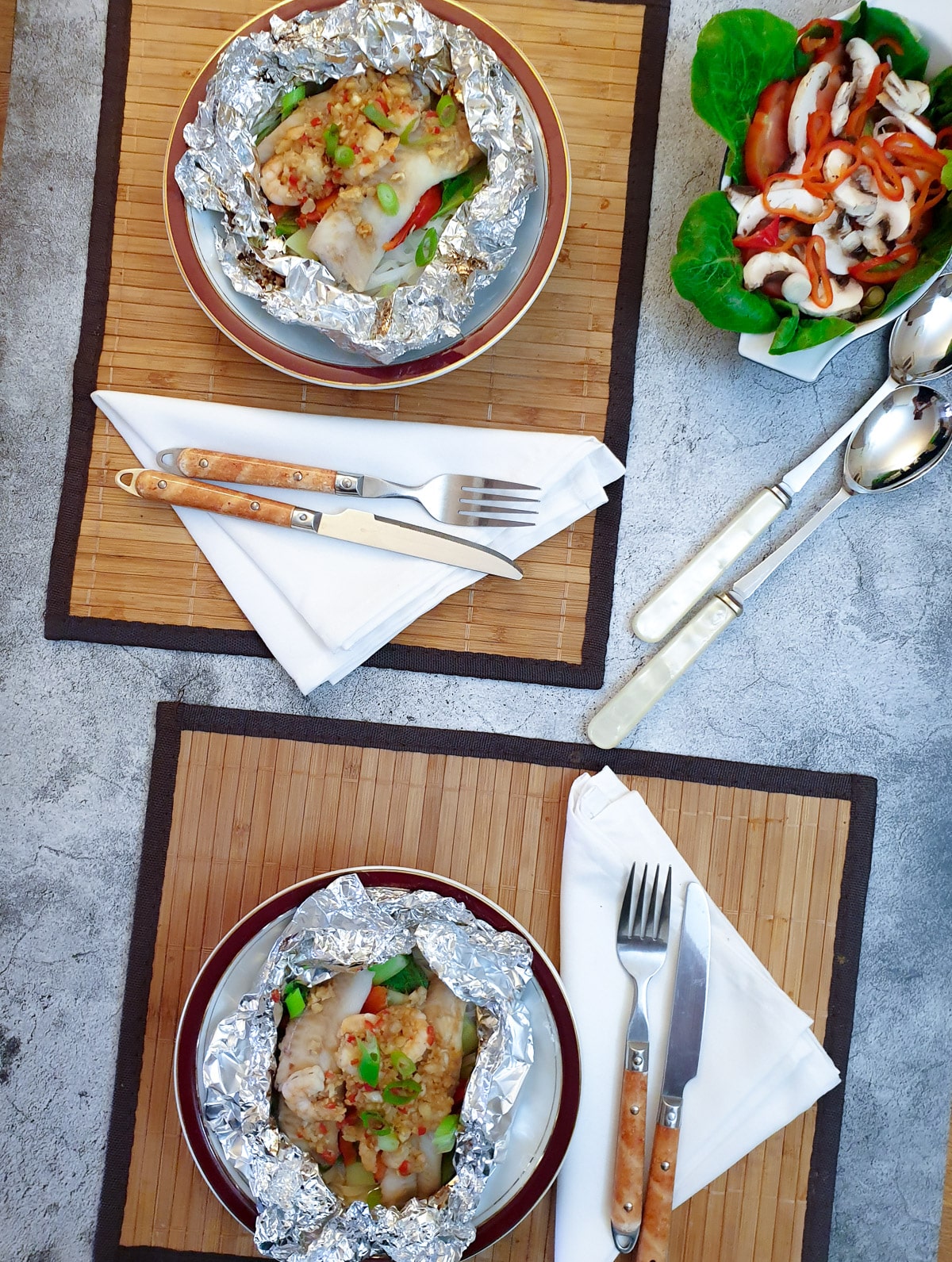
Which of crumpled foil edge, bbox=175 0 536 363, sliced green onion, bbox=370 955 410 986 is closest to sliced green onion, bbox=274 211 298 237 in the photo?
crumpled foil edge, bbox=175 0 536 363

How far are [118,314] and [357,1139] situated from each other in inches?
54.3

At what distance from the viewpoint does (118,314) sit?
1692 millimetres

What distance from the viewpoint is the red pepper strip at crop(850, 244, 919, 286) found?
1495 mm

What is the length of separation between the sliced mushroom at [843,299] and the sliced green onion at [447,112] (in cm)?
60

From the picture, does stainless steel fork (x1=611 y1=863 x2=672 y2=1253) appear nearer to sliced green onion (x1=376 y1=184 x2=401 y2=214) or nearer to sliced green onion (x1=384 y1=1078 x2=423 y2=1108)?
sliced green onion (x1=384 y1=1078 x2=423 y2=1108)

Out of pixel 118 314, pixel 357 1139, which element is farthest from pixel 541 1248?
pixel 118 314

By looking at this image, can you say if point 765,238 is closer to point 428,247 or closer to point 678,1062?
point 428,247

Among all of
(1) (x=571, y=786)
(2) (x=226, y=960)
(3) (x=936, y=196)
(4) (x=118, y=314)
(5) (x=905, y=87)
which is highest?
(5) (x=905, y=87)

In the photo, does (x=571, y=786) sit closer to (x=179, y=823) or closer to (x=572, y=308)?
(x=179, y=823)

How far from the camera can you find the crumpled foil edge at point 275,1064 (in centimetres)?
141

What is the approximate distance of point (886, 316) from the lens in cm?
150

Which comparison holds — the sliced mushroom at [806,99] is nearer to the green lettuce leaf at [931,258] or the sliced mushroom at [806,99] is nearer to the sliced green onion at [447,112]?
the green lettuce leaf at [931,258]

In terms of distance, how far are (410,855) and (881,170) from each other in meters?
1.28

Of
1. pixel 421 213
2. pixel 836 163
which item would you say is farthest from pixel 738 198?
pixel 421 213
